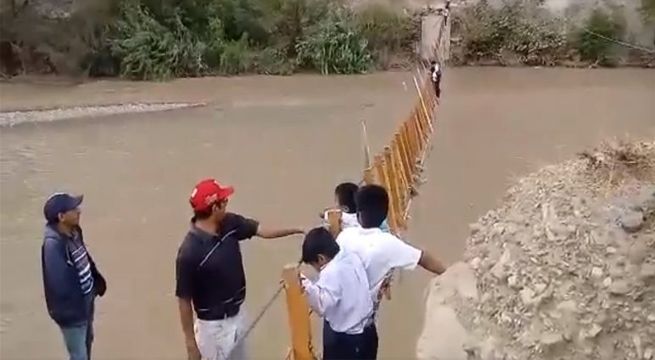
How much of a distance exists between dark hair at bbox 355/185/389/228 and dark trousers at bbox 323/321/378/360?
439mm

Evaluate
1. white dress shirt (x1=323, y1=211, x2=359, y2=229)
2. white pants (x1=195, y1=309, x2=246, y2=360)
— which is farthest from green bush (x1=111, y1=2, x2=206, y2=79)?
white pants (x1=195, y1=309, x2=246, y2=360)

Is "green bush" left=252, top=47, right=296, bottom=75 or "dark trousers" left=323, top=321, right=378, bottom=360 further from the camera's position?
"green bush" left=252, top=47, right=296, bottom=75

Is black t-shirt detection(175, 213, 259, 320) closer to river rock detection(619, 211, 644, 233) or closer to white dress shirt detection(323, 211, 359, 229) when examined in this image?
white dress shirt detection(323, 211, 359, 229)

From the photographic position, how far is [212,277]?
15.3 feet

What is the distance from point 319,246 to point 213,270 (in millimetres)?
700

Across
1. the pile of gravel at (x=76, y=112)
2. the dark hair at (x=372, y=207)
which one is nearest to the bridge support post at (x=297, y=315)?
the dark hair at (x=372, y=207)

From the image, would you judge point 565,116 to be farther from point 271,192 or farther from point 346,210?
point 346,210

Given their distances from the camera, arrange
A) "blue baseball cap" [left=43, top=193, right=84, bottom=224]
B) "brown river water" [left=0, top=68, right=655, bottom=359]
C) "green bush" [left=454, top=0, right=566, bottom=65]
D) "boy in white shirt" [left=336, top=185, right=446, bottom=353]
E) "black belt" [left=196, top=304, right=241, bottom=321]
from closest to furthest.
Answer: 1. "boy in white shirt" [left=336, top=185, right=446, bottom=353]
2. "black belt" [left=196, top=304, right=241, bottom=321]
3. "blue baseball cap" [left=43, top=193, right=84, bottom=224]
4. "brown river water" [left=0, top=68, right=655, bottom=359]
5. "green bush" [left=454, top=0, right=566, bottom=65]

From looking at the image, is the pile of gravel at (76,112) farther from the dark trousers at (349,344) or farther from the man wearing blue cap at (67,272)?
the dark trousers at (349,344)

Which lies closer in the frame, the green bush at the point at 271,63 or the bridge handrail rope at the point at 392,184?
the bridge handrail rope at the point at 392,184

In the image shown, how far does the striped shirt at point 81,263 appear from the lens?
5.32m

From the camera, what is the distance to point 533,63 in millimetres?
29953

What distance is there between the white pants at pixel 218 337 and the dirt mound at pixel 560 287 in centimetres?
89

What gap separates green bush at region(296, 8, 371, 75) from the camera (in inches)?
1131
